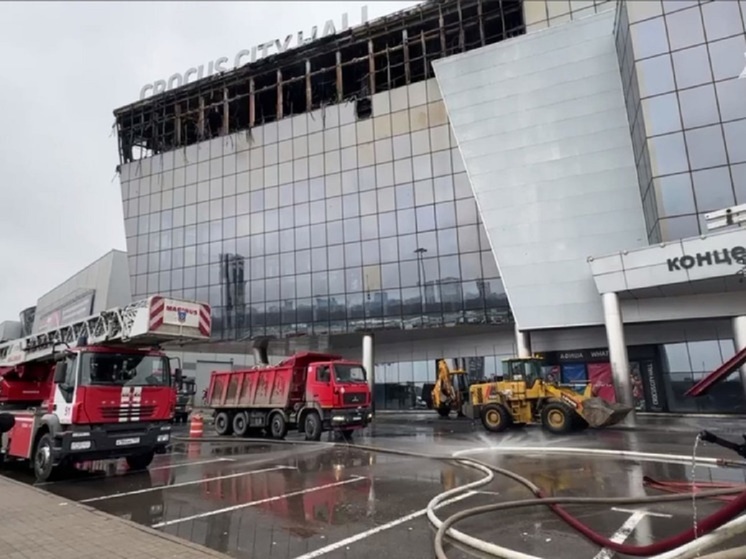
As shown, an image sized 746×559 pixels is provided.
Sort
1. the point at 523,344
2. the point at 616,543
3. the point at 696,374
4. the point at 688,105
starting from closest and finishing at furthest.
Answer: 1. the point at 616,543
2. the point at 688,105
3. the point at 696,374
4. the point at 523,344

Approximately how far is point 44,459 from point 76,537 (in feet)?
19.6

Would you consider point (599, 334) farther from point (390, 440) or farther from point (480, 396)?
point (390, 440)

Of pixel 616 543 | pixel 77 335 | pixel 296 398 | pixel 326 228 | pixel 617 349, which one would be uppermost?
pixel 326 228

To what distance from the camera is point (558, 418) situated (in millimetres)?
18062

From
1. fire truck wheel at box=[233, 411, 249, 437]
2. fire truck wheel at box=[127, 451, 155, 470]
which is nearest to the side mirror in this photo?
fire truck wheel at box=[127, 451, 155, 470]

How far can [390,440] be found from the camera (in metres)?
17.5

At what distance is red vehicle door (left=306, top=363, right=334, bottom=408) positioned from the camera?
17.9 m

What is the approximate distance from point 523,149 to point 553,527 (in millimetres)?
25354

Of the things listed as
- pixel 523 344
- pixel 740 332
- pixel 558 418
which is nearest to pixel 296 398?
pixel 558 418

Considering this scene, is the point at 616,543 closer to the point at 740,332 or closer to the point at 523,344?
the point at 740,332

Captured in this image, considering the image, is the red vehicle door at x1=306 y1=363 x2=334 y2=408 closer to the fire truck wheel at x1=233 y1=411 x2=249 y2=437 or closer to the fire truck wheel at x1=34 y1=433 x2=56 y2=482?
the fire truck wheel at x1=233 y1=411 x2=249 y2=437

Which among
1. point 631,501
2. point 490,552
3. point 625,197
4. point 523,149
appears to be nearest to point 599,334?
point 625,197

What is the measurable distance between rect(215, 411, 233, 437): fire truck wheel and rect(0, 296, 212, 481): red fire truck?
30.0 ft

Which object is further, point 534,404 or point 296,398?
point 534,404
